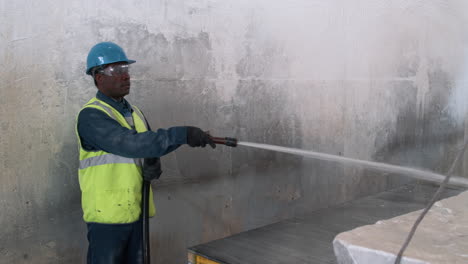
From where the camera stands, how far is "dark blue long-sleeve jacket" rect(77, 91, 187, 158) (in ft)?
7.39

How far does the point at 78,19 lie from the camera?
3.05 m

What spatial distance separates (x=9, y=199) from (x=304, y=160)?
9.87 ft

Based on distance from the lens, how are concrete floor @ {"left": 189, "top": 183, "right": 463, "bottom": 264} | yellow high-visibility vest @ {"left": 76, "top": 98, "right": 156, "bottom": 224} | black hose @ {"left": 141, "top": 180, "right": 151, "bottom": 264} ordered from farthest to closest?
black hose @ {"left": 141, "top": 180, "right": 151, "bottom": 264} → yellow high-visibility vest @ {"left": 76, "top": 98, "right": 156, "bottom": 224} → concrete floor @ {"left": 189, "top": 183, "right": 463, "bottom": 264}

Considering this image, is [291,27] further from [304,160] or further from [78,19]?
[78,19]

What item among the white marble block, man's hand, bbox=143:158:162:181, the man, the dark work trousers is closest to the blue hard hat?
the man

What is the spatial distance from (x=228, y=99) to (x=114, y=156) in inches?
70.9

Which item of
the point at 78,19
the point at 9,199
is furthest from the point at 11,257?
the point at 78,19

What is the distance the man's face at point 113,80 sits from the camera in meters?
2.60

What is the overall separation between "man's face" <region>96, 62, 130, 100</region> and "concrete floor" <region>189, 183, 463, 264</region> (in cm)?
102

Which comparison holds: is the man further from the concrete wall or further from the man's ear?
the concrete wall

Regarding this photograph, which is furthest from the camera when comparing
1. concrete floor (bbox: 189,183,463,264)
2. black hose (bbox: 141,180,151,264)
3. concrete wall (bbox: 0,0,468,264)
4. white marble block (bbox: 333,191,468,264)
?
concrete wall (bbox: 0,0,468,264)

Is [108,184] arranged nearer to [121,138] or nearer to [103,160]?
[103,160]

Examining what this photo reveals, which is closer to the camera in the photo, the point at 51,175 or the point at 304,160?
the point at 51,175

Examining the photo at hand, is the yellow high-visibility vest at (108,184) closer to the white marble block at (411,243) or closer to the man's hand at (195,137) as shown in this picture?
the man's hand at (195,137)
